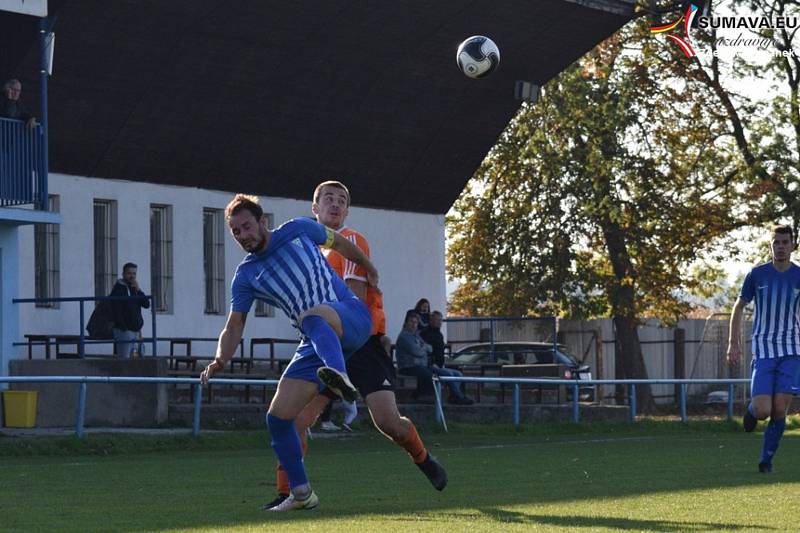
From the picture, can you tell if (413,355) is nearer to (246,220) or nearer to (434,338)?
(434,338)

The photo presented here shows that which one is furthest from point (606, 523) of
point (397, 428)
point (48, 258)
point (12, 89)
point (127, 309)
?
point (48, 258)

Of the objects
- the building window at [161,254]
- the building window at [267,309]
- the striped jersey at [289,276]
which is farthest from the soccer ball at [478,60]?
the striped jersey at [289,276]

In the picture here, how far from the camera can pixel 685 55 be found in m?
41.3

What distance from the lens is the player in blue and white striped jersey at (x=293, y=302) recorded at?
973 cm

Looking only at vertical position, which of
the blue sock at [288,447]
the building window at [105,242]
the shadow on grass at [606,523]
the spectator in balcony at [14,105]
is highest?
the spectator in balcony at [14,105]

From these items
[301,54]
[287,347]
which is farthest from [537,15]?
[287,347]

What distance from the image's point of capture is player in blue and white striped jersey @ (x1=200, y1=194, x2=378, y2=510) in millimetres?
9734

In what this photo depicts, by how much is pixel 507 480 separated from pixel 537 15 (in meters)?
20.5

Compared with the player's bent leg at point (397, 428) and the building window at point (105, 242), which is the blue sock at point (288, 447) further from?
the building window at point (105, 242)

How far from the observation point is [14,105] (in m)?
25.1

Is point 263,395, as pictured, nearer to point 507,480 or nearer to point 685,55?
point 507,480

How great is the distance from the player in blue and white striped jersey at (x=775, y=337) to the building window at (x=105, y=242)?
17.9 metres

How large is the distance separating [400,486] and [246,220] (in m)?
3.73

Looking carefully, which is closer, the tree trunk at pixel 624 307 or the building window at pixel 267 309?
the building window at pixel 267 309
